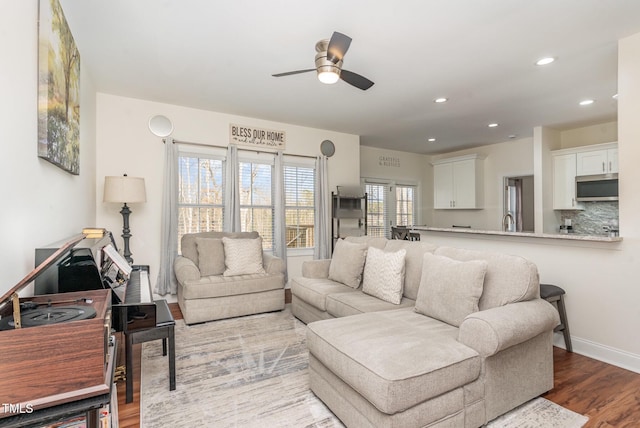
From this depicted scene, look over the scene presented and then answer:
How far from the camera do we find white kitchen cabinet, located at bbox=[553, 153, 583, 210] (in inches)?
204

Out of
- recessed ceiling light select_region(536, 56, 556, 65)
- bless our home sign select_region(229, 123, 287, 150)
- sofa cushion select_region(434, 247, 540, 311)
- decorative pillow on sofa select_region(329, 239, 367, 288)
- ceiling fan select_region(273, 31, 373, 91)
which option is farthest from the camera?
bless our home sign select_region(229, 123, 287, 150)

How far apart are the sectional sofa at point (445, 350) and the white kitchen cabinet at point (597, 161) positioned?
4.04 m

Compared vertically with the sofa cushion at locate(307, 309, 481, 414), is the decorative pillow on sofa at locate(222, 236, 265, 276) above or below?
above

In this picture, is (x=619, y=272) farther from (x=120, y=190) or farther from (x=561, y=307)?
(x=120, y=190)

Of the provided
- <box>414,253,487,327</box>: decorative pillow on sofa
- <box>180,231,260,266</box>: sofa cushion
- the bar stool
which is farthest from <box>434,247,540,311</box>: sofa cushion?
<box>180,231,260,266</box>: sofa cushion

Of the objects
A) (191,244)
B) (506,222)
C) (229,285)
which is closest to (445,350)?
(229,285)

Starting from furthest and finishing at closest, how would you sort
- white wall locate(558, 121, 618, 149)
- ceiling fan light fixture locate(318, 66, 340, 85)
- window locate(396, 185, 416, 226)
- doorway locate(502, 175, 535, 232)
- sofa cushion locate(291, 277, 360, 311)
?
window locate(396, 185, 416, 226) < doorway locate(502, 175, 535, 232) < white wall locate(558, 121, 618, 149) < sofa cushion locate(291, 277, 360, 311) < ceiling fan light fixture locate(318, 66, 340, 85)

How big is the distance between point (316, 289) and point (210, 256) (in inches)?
59.8

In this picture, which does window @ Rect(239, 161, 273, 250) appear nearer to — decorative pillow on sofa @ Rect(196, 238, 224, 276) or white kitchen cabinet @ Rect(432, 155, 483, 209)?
decorative pillow on sofa @ Rect(196, 238, 224, 276)

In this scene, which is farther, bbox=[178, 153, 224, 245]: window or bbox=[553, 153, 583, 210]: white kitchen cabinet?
bbox=[553, 153, 583, 210]: white kitchen cabinet

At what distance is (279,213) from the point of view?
5.05 m

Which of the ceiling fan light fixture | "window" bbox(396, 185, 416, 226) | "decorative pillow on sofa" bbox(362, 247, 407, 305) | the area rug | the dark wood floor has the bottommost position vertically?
the dark wood floor

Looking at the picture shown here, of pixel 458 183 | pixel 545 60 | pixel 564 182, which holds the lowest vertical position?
pixel 564 182

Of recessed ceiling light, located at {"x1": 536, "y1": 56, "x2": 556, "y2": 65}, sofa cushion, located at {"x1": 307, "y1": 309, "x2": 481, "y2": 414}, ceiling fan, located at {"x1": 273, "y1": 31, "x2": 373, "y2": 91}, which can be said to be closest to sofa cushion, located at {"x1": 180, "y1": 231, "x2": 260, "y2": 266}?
sofa cushion, located at {"x1": 307, "y1": 309, "x2": 481, "y2": 414}
